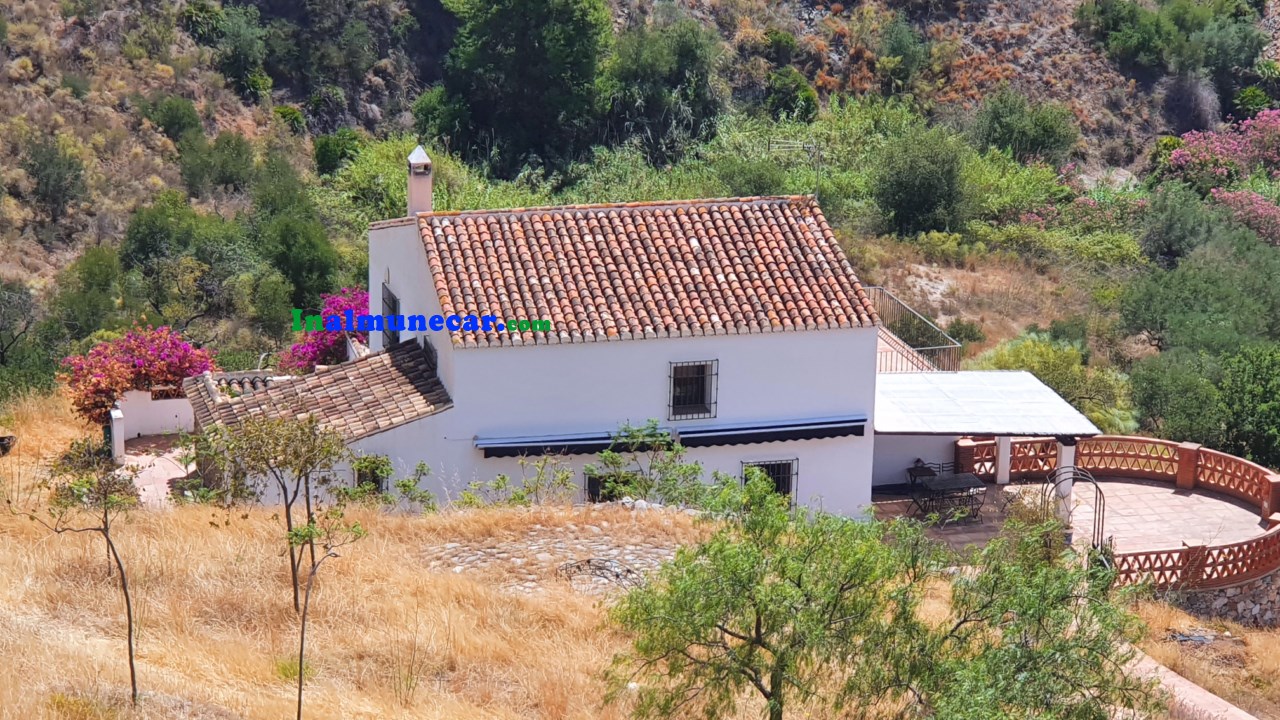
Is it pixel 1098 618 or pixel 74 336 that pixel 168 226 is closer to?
pixel 74 336

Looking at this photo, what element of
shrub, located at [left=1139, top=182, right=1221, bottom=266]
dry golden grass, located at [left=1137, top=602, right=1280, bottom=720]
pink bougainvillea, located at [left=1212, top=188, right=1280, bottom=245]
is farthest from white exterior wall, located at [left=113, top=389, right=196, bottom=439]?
pink bougainvillea, located at [left=1212, top=188, right=1280, bottom=245]

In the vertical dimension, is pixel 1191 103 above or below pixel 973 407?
above

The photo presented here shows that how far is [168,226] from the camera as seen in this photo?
3672 cm

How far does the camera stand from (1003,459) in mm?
24562

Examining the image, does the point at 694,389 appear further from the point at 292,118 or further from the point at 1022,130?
the point at 1022,130

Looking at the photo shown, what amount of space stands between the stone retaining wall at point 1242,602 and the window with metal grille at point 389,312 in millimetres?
12211

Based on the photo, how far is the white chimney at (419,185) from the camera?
77.2 ft

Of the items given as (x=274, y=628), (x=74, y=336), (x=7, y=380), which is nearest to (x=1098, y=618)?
(x=274, y=628)

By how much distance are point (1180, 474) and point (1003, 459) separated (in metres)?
3.00

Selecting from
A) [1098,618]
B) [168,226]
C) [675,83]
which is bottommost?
[1098,618]

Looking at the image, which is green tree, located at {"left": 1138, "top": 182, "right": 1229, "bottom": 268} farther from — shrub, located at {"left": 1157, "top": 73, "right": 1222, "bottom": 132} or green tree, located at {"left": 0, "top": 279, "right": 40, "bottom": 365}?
green tree, located at {"left": 0, "top": 279, "right": 40, "bottom": 365}

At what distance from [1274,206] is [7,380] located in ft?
117

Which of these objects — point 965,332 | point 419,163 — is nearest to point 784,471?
point 419,163

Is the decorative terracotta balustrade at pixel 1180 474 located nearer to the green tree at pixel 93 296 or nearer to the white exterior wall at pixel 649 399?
the white exterior wall at pixel 649 399
